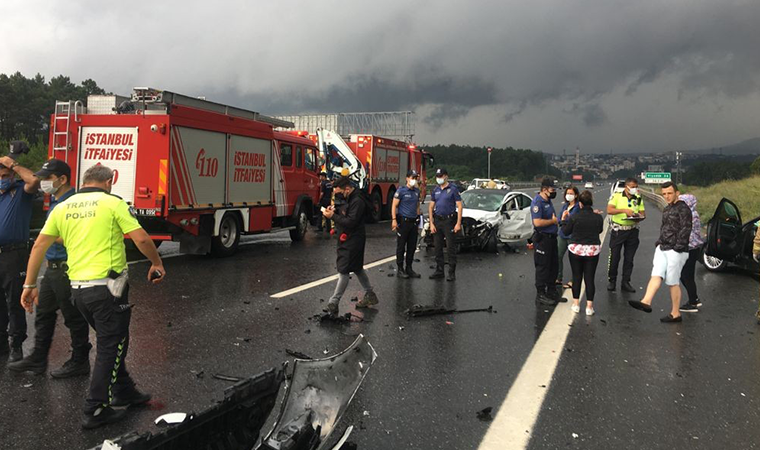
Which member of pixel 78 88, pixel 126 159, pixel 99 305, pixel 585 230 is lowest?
pixel 99 305

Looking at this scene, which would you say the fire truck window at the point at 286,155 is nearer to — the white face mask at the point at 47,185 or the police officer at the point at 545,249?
the police officer at the point at 545,249

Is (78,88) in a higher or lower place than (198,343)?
higher

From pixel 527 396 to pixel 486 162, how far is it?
360 feet

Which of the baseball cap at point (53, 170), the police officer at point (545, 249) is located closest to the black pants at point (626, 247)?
the police officer at point (545, 249)

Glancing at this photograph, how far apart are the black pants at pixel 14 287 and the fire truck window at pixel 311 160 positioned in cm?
999

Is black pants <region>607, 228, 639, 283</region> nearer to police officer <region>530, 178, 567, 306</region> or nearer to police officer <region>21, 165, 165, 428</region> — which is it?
police officer <region>530, 178, 567, 306</region>

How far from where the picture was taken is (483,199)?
1409cm

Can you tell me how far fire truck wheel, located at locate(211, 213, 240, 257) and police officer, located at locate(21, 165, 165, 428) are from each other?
284 inches

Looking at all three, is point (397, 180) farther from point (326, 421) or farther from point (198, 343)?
point (326, 421)

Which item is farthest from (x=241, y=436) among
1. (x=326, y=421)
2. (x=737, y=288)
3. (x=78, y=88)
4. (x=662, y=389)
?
(x=78, y=88)

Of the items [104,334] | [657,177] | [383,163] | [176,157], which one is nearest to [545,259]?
[104,334]

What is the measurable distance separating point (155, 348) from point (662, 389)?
455 cm

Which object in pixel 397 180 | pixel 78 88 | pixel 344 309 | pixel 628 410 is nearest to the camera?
pixel 628 410

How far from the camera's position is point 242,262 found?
1056cm
